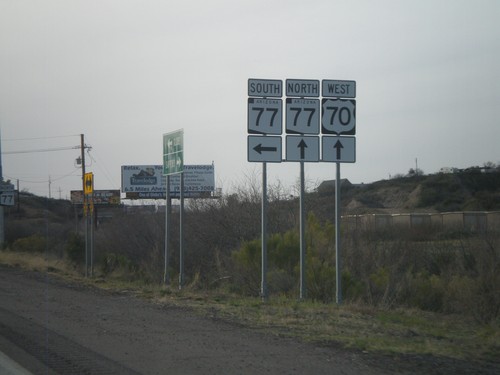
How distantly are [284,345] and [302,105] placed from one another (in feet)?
24.1

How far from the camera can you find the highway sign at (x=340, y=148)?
1609 cm

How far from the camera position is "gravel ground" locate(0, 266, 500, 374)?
29.4ft

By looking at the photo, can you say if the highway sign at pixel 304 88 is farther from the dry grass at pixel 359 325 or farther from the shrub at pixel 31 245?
the shrub at pixel 31 245

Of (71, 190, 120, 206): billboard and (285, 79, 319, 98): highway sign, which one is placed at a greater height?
(285, 79, 319, 98): highway sign

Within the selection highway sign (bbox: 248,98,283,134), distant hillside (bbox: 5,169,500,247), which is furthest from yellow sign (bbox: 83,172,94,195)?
highway sign (bbox: 248,98,283,134)

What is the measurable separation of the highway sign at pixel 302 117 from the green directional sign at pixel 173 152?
4.82m

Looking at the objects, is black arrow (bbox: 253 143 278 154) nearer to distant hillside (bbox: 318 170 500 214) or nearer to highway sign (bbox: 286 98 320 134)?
highway sign (bbox: 286 98 320 134)

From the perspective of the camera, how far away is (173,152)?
68.0 feet

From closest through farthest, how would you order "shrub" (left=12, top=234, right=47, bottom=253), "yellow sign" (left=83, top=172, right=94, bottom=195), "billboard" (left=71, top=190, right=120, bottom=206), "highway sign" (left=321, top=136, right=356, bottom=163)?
"highway sign" (left=321, top=136, right=356, bottom=163)
"yellow sign" (left=83, top=172, right=94, bottom=195)
"shrub" (left=12, top=234, right=47, bottom=253)
"billboard" (left=71, top=190, right=120, bottom=206)

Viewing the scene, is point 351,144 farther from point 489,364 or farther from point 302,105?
point 489,364

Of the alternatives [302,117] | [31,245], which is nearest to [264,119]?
[302,117]

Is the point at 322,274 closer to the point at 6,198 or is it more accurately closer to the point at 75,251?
the point at 75,251

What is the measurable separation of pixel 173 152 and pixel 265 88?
525cm

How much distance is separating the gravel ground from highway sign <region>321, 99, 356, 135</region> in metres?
5.37
